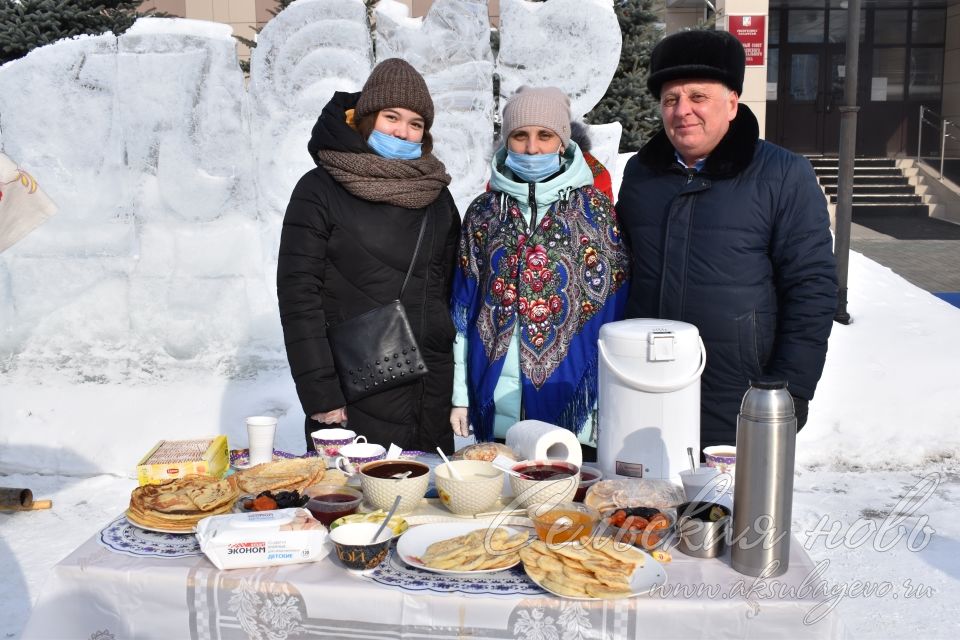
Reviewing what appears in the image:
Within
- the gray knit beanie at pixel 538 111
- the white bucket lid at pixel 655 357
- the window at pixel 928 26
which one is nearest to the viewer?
the white bucket lid at pixel 655 357

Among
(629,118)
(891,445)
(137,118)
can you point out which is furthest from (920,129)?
(137,118)

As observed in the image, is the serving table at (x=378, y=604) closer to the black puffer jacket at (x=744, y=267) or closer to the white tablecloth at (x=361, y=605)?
the white tablecloth at (x=361, y=605)

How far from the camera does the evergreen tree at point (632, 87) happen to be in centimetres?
950

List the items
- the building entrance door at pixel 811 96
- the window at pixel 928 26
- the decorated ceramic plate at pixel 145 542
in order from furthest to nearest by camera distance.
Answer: the building entrance door at pixel 811 96, the window at pixel 928 26, the decorated ceramic plate at pixel 145 542

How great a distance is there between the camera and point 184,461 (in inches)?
94.9

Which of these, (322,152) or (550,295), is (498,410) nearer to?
(550,295)

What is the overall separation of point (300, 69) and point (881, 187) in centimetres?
1327

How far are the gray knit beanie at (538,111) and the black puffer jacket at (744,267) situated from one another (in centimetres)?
42

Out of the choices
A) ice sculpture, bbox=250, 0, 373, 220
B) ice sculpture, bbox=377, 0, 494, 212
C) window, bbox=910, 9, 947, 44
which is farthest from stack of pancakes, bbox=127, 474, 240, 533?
window, bbox=910, 9, 947, 44

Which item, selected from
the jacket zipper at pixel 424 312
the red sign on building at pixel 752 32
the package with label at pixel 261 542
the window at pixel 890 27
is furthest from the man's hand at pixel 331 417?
the window at pixel 890 27

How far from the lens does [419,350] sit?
320 cm

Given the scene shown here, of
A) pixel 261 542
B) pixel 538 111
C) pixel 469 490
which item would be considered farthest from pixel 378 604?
pixel 538 111

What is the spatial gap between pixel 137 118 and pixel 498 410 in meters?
5.51

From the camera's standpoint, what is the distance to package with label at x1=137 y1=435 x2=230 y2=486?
239 centimetres
